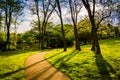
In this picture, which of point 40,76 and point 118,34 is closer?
point 40,76

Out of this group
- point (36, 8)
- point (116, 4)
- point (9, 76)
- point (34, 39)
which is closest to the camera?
point (9, 76)

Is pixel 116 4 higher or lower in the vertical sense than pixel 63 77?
higher

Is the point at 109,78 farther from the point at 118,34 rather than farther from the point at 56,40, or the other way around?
the point at 118,34

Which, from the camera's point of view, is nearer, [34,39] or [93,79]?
[93,79]

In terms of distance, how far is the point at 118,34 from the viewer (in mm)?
108625

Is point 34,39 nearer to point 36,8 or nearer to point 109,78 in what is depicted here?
point 36,8

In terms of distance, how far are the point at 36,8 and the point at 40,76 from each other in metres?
36.2

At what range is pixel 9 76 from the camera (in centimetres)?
1284

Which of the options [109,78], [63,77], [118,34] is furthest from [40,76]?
[118,34]

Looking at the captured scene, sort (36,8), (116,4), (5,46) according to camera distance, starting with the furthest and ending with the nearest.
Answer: (36,8)
(5,46)
(116,4)

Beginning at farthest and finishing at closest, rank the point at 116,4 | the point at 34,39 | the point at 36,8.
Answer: the point at 34,39 → the point at 36,8 → the point at 116,4

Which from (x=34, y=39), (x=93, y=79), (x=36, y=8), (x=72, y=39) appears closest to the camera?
(x=93, y=79)

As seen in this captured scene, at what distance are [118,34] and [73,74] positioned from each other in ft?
330

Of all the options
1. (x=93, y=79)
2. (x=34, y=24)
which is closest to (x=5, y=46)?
(x=34, y=24)
